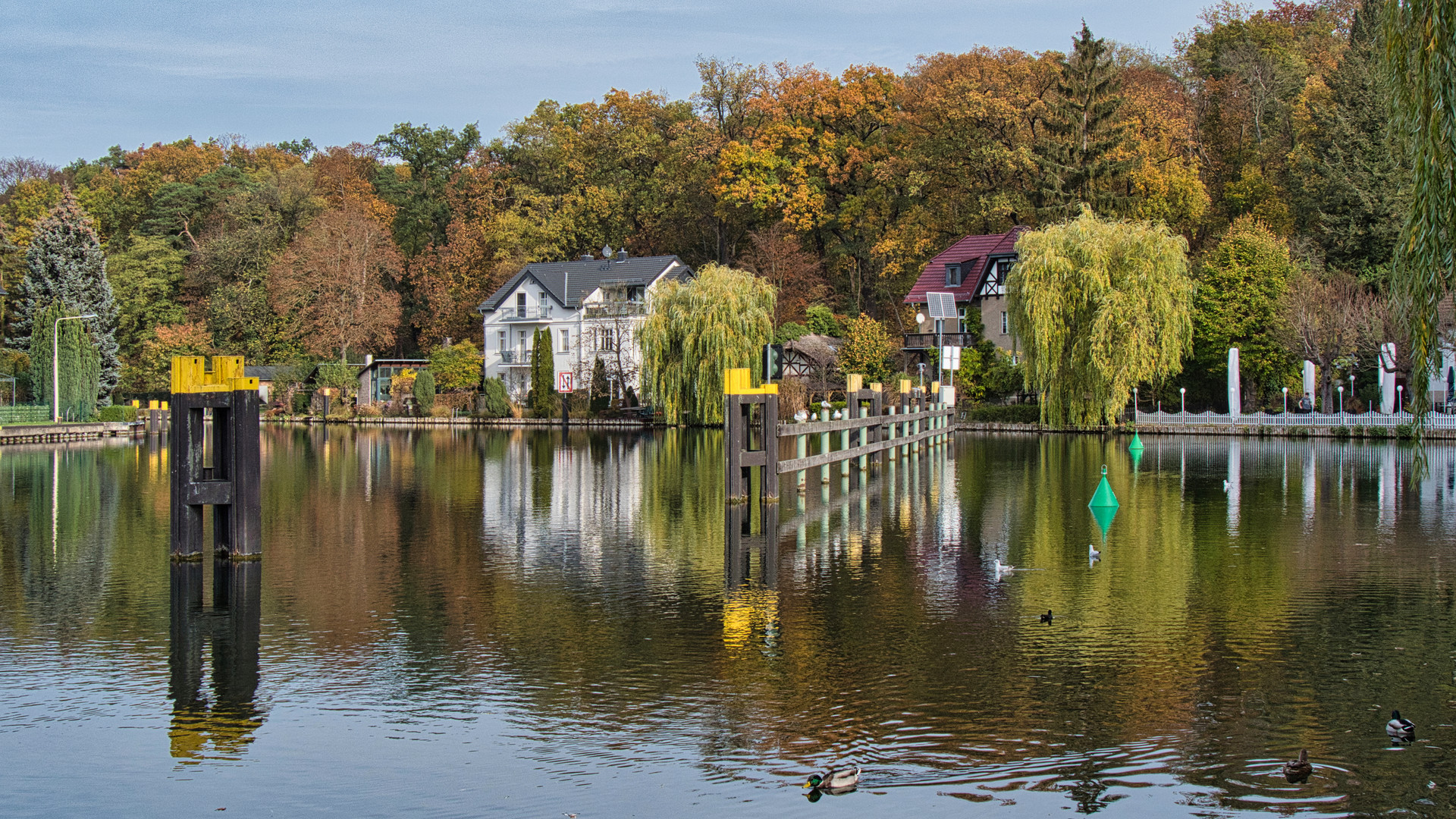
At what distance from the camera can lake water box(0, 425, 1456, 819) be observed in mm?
6594

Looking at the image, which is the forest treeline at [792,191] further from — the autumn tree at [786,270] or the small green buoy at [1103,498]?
the small green buoy at [1103,498]

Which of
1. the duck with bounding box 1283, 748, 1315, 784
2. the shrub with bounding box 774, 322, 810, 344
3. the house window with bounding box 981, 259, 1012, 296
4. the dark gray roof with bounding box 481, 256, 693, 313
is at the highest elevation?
the dark gray roof with bounding box 481, 256, 693, 313

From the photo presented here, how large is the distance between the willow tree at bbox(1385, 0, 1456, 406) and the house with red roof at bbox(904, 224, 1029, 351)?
51.6 meters

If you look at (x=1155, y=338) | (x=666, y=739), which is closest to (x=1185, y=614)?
(x=666, y=739)

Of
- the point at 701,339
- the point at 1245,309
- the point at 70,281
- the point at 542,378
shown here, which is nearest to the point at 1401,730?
the point at 701,339

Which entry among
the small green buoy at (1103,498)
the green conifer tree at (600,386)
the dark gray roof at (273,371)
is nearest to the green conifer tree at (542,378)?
the green conifer tree at (600,386)

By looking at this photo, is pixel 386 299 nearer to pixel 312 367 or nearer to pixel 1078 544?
pixel 312 367

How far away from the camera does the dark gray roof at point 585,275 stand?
69.6 metres

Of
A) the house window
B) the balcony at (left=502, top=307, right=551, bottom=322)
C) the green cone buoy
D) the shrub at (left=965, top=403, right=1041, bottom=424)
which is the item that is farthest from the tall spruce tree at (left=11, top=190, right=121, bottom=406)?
the green cone buoy

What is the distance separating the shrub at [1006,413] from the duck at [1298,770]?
141ft

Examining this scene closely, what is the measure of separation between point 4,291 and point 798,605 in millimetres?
61102

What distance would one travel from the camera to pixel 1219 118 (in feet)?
226

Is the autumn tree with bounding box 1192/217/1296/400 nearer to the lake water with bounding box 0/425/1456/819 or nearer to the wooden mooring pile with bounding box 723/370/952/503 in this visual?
the wooden mooring pile with bounding box 723/370/952/503

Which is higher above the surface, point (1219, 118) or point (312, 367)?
point (1219, 118)
